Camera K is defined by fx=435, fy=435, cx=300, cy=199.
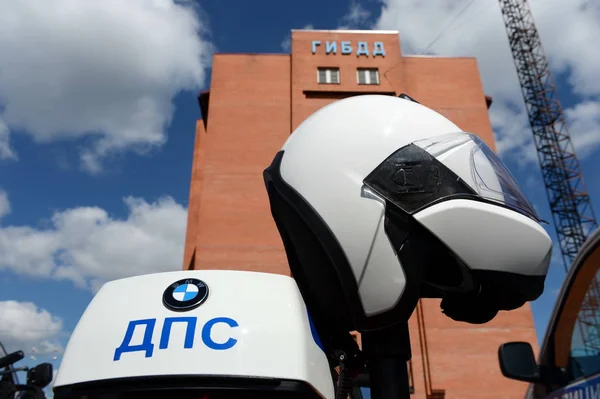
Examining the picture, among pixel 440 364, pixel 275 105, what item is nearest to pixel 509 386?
pixel 440 364

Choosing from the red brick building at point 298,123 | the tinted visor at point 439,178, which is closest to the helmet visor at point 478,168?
the tinted visor at point 439,178

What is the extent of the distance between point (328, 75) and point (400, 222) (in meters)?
20.0

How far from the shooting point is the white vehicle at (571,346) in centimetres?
212

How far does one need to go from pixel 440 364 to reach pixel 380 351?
15.8 metres

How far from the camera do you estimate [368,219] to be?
1.41 metres

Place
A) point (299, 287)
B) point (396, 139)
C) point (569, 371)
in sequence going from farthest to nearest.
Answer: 1. point (569, 371)
2. point (299, 287)
3. point (396, 139)

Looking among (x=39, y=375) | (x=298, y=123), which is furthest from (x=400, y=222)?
(x=298, y=123)

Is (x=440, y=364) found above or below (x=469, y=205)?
above

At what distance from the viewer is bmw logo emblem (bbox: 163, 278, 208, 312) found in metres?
1.34

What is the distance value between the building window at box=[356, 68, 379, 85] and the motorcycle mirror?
17.9 meters

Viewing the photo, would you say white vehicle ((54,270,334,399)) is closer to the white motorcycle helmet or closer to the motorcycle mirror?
the white motorcycle helmet

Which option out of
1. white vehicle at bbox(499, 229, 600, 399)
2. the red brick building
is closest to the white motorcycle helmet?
white vehicle at bbox(499, 229, 600, 399)

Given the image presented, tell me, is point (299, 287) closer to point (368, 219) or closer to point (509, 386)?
point (368, 219)

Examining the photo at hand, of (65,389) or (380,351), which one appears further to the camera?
(380,351)
